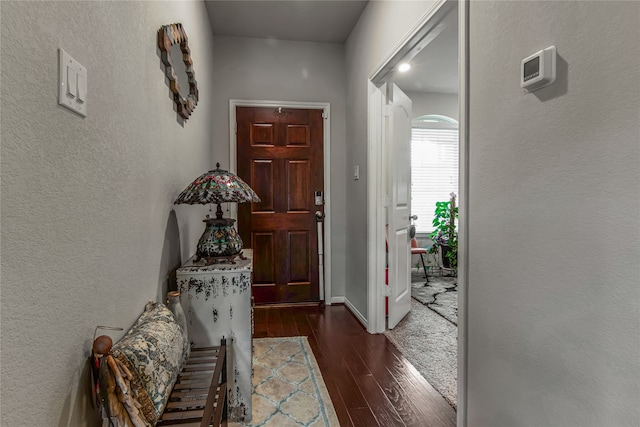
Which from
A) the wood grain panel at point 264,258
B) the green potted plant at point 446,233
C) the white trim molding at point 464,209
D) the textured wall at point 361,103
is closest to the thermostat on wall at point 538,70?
the white trim molding at point 464,209

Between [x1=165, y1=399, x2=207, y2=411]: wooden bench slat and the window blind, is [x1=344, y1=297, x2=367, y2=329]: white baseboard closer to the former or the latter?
[x1=165, y1=399, x2=207, y2=411]: wooden bench slat

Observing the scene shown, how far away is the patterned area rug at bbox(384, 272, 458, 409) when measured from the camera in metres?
2.17

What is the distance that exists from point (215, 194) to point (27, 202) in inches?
39.7

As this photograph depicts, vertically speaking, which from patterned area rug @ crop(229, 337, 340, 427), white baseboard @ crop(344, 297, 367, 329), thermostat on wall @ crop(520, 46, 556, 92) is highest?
thermostat on wall @ crop(520, 46, 556, 92)

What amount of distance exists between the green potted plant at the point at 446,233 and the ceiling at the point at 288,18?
2872 mm

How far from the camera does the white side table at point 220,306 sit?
164 cm

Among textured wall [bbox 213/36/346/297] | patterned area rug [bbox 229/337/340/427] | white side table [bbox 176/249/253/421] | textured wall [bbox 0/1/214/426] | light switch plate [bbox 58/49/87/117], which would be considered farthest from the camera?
textured wall [bbox 213/36/346/297]

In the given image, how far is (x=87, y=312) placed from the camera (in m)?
0.89

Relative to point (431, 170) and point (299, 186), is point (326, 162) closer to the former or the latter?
point (299, 186)

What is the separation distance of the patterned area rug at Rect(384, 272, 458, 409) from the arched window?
164cm

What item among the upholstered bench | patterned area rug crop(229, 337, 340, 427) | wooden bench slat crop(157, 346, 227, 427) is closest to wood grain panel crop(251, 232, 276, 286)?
patterned area rug crop(229, 337, 340, 427)

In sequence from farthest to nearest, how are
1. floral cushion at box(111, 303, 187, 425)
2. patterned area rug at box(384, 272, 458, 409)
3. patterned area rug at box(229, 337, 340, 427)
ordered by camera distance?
patterned area rug at box(384, 272, 458, 409) < patterned area rug at box(229, 337, 340, 427) < floral cushion at box(111, 303, 187, 425)

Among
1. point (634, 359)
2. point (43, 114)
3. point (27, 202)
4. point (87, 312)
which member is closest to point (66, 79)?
point (43, 114)

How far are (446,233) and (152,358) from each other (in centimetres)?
490
